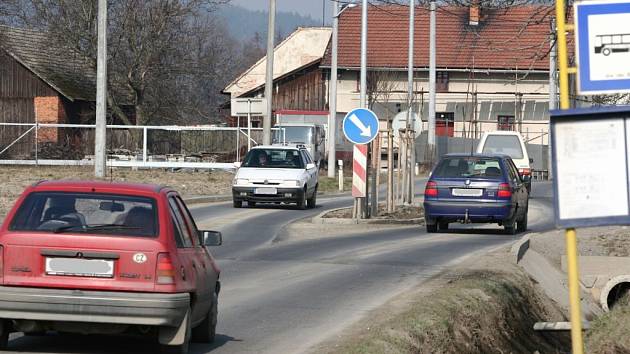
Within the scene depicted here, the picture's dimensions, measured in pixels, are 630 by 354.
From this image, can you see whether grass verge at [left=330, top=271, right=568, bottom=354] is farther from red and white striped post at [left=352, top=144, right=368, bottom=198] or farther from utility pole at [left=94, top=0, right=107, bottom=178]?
utility pole at [left=94, top=0, right=107, bottom=178]

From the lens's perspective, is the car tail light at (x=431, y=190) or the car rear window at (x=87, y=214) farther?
the car tail light at (x=431, y=190)

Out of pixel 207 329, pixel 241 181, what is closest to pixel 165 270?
pixel 207 329

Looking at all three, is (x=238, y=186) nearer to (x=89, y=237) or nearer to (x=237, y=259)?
(x=237, y=259)

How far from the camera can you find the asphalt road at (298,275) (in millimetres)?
10219

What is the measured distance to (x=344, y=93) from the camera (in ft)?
237

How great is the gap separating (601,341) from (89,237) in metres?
7.12

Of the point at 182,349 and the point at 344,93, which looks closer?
the point at 182,349

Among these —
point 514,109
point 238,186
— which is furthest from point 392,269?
point 514,109

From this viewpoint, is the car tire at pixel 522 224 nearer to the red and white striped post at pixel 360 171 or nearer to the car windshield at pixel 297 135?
the red and white striped post at pixel 360 171

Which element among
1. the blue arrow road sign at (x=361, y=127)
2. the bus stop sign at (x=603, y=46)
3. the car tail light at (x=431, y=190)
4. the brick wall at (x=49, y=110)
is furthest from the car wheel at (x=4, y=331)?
the brick wall at (x=49, y=110)

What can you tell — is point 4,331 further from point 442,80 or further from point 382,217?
point 442,80

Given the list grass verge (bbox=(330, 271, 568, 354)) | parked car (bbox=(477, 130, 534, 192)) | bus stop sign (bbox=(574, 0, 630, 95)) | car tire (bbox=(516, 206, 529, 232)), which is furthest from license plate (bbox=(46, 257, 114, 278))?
parked car (bbox=(477, 130, 534, 192))

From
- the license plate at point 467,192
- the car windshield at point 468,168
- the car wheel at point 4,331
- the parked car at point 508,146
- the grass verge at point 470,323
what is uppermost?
the parked car at point 508,146

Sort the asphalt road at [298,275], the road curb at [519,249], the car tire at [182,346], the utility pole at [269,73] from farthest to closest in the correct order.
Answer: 1. the utility pole at [269,73]
2. the road curb at [519,249]
3. the asphalt road at [298,275]
4. the car tire at [182,346]
